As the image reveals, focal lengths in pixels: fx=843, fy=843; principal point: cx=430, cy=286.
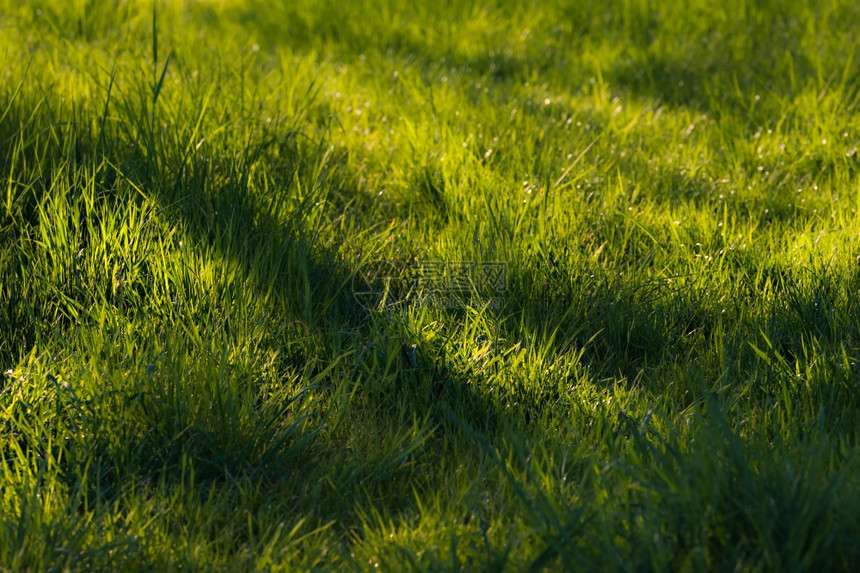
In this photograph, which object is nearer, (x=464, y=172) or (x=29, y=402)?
(x=29, y=402)

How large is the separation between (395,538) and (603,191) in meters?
1.84

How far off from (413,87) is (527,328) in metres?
1.90

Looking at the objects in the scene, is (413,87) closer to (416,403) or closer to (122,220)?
(122,220)

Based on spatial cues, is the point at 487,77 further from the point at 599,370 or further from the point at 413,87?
the point at 599,370

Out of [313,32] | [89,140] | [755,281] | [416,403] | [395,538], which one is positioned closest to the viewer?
[395,538]

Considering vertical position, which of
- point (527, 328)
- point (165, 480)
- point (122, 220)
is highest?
point (122, 220)

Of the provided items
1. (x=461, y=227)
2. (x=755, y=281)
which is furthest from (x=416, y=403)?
(x=755, y=281)

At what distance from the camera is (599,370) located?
2428mm

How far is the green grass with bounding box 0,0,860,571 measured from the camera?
69.6 inches

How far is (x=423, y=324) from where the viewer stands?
250 centimetres

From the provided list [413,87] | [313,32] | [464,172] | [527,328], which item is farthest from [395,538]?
[313,32]

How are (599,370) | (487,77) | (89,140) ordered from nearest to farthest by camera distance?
(599,370)
(89,140)
(487,77)

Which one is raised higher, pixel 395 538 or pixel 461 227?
pixel 461 227

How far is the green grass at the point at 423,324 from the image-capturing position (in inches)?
69.6
